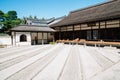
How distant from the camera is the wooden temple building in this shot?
16328 millimetres

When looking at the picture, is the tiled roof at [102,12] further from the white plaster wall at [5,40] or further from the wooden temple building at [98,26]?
the white plaster wall at [5,40]

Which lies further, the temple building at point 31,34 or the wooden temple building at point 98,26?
the temple building at point 31,34

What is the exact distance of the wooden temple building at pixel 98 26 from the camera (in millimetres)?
16328

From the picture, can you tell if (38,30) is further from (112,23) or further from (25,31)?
(112,23)

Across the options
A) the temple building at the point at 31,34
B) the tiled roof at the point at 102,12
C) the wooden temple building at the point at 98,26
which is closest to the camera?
the wooden temple building at the point at 98,26

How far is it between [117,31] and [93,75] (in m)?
12.0

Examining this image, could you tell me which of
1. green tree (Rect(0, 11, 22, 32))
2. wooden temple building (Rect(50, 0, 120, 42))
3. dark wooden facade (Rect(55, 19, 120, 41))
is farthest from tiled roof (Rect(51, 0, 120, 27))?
green tree (Rect(0, 11, 22, 32))

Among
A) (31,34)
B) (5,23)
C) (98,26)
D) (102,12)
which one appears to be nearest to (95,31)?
(98,26)

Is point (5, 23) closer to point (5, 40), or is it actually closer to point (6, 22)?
point (6, 22)

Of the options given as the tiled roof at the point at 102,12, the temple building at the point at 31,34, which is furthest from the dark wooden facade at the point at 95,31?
the temple building at the point at 31,34

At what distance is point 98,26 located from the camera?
18.3 m

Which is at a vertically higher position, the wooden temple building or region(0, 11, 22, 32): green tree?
region(0, 11, 22, 32): green tree

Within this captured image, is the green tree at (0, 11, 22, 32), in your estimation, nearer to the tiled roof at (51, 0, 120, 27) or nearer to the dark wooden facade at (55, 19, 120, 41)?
the dark wooden facade at (55, 19, 120, 41)

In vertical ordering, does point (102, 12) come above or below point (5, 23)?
below
